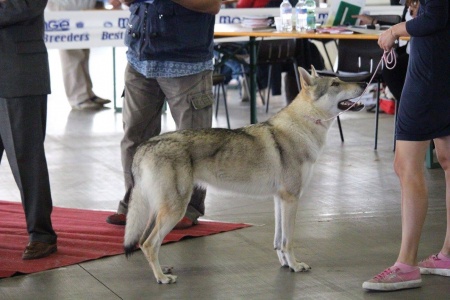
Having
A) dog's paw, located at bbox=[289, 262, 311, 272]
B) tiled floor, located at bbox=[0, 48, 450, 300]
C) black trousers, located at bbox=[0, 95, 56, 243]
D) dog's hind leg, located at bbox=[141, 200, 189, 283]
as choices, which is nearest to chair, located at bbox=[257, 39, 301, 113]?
tiled floor, located at bbox=[0, 48, 450, 300]

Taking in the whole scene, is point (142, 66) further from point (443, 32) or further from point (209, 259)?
point (443, 32)

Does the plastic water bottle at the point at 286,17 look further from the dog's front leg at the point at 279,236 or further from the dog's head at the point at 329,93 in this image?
the dog's front leg at the point at 279,236

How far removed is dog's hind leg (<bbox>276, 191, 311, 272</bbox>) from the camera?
4.72 m

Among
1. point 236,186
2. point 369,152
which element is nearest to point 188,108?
point 236,186

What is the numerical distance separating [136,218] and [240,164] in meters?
0.62

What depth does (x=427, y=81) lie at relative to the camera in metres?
4.24

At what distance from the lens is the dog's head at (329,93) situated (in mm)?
4781

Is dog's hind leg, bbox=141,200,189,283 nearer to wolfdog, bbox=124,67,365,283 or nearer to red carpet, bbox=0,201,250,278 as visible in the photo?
wolfdog, bbox=124,67,365,283

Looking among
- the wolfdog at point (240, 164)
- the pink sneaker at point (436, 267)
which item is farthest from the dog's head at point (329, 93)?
the pink sneaker at point (436, 267)

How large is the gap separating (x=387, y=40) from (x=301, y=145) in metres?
0.76

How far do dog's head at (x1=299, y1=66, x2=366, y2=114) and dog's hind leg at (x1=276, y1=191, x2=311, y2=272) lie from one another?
0.53m

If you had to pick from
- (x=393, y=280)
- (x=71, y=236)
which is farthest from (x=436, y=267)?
(x=71, y=236)

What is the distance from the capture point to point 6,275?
466 centimetres

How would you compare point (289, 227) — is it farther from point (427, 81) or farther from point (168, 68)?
point (168, 68)
